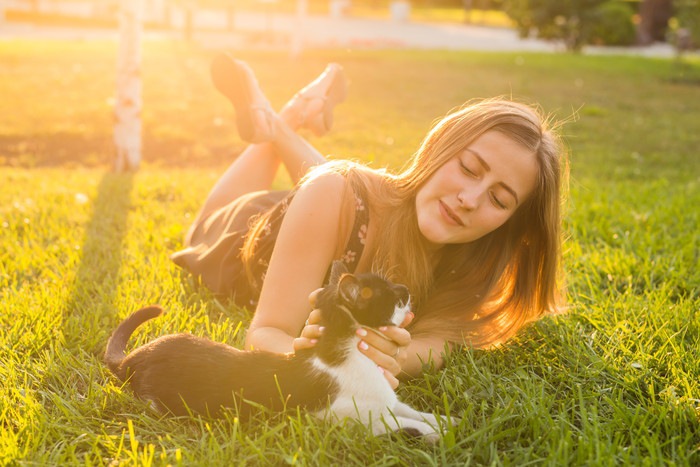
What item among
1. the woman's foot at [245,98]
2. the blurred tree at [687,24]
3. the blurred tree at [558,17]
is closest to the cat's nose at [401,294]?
the woman's foot at [245,98]

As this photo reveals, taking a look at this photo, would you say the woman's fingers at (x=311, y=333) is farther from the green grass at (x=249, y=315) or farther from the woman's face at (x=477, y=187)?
the woman's face at (x=477, y=187)

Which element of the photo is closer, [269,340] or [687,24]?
[269,340]

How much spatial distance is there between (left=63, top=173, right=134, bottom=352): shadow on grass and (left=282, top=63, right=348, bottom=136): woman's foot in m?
1.32

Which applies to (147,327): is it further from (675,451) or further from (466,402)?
(675,451)

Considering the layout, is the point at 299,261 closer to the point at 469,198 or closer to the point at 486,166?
the point at 469,198

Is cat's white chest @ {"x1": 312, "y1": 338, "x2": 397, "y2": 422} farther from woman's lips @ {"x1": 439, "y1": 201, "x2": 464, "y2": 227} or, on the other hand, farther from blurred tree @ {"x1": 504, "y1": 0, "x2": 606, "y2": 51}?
blurred tree @ {"x1": 504, "y1": 0, "x2": 606, "y2": 51}

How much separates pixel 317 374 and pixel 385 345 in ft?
0.80

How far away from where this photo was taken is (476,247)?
3098mm

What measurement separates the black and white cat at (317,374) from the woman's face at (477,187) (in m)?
0.53

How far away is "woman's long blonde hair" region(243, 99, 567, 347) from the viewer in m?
2.78

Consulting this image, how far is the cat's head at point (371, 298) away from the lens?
2111mm

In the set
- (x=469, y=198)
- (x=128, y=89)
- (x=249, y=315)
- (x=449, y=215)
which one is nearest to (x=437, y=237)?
(x=449, y=215)

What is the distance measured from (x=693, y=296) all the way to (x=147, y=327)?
2.63 metres

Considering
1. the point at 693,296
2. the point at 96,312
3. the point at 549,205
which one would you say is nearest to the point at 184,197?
the point at 96,312
